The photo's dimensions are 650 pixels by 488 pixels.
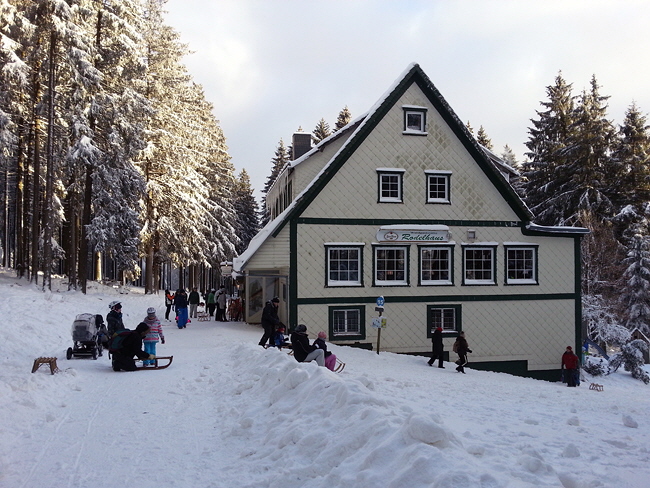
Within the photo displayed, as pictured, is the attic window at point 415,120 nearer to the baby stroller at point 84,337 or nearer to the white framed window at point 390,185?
the white framed window at point 390,185

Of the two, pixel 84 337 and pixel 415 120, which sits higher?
pixel 415 120

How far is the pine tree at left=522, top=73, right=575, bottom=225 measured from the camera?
3988 centimetres

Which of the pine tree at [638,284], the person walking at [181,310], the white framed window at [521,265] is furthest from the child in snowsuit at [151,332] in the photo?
the pine tree at [638,284]

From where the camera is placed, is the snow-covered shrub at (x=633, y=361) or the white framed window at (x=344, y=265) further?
the snow-covered shrub at (x=633, y=361)

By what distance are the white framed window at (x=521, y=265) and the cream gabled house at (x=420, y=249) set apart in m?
0.05

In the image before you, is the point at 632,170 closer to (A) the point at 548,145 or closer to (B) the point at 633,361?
(A) the point at 548,145

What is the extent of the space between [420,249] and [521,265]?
15.9 ft

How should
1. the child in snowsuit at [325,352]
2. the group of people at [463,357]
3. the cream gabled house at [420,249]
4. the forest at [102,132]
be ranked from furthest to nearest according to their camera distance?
the forest at [102,132] < the cream gabled house at [420,249] < the group of people at [463,357] < the child in snowsuit at [325,352]

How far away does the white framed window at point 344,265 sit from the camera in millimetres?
22453

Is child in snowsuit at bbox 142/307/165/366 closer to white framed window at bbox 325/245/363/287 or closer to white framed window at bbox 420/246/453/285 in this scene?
white framed window at bbox 325/245/363/287

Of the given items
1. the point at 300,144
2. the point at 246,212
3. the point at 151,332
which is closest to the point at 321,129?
the point at 246,212

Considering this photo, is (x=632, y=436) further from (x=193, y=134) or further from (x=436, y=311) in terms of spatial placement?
(x=193, y=134)

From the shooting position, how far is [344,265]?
22578mm

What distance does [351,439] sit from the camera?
6.32m
